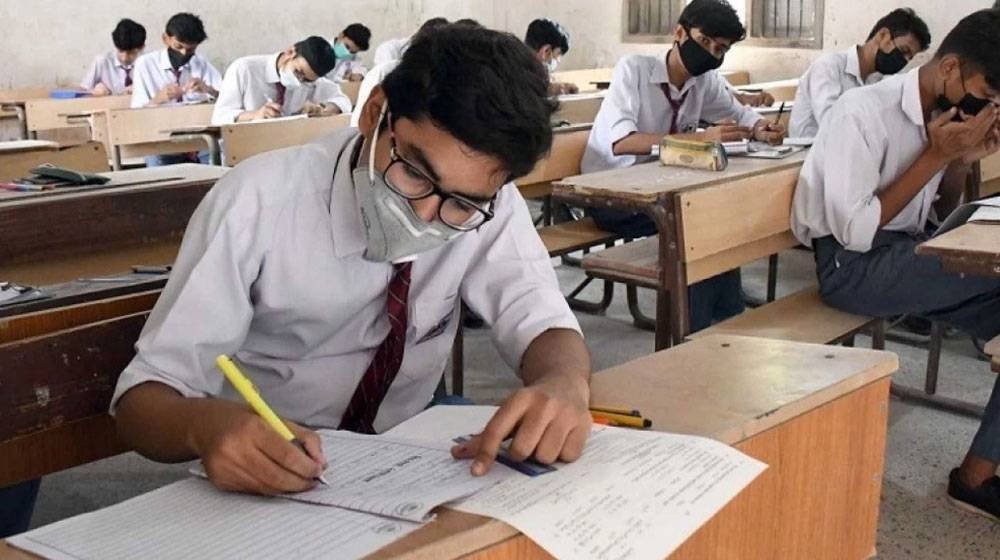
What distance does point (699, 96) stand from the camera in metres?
4.45

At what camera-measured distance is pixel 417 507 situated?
94 centimetres

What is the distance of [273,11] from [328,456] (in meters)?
8.32

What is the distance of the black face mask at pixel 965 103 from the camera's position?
8.68ft

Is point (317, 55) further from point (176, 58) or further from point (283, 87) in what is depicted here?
point (176, 58)

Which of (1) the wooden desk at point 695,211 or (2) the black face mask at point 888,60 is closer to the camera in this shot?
(1) the wooden desk at point 695,211

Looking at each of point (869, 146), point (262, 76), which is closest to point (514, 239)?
point (869, 146)

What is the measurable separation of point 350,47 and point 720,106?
452 cm

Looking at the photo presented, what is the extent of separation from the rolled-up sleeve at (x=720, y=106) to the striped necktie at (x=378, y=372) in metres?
3.23

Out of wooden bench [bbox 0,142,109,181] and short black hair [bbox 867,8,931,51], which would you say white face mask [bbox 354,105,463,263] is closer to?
wooden bench [bbox 0,142,109,181]

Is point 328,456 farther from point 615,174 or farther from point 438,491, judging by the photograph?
point 615,174

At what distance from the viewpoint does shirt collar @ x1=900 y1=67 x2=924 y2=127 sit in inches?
109

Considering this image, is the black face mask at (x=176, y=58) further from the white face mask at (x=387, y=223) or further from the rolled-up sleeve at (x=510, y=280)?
the white face mask at (x=387, y=223)

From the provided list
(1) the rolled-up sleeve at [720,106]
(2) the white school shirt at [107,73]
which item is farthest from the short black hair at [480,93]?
(2) the white school shirt at [107,73]

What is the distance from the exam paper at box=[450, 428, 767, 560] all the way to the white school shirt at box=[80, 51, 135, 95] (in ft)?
23.8
